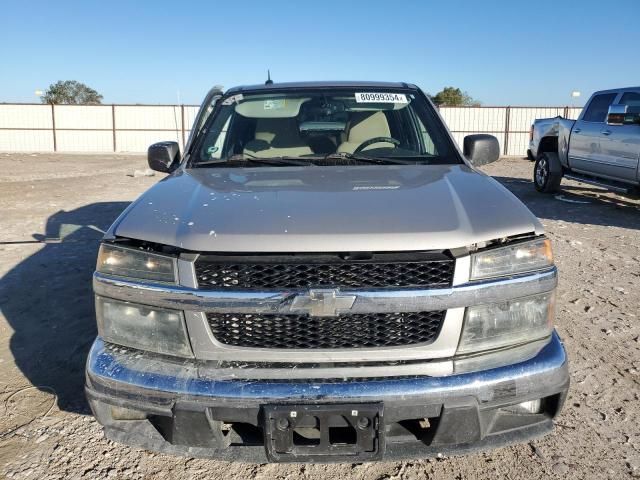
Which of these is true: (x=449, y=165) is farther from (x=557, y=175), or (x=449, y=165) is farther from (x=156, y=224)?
(x=557, y=175)

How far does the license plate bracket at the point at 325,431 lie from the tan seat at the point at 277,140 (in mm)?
1765

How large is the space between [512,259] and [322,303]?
0.74 meters

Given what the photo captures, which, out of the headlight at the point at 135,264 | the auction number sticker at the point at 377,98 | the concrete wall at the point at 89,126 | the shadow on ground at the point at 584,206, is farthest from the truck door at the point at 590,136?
the concrete wall at the point at 89,126

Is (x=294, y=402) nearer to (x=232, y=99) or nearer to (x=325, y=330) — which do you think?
(x=325, y=330)

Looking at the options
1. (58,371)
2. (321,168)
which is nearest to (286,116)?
(321,168)

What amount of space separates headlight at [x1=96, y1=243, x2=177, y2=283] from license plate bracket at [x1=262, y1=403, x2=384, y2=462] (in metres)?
0.61

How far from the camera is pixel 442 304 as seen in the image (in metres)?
1.87

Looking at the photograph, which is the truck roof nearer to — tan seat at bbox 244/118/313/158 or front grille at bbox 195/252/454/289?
tan seat at bbox 244/118/313/158

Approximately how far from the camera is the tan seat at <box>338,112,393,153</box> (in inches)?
131

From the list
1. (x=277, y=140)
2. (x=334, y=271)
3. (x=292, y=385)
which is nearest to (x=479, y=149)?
(x=277, y=140)

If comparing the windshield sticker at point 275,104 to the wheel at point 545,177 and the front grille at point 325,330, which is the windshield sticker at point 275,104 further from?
the wheel at point 545,177

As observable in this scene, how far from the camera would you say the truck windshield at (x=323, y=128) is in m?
3.22

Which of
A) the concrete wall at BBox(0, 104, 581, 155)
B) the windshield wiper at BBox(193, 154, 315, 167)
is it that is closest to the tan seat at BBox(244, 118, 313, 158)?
the windshield wiper at BBox(193, 154, 315, 167)

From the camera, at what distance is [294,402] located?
1827 mm
